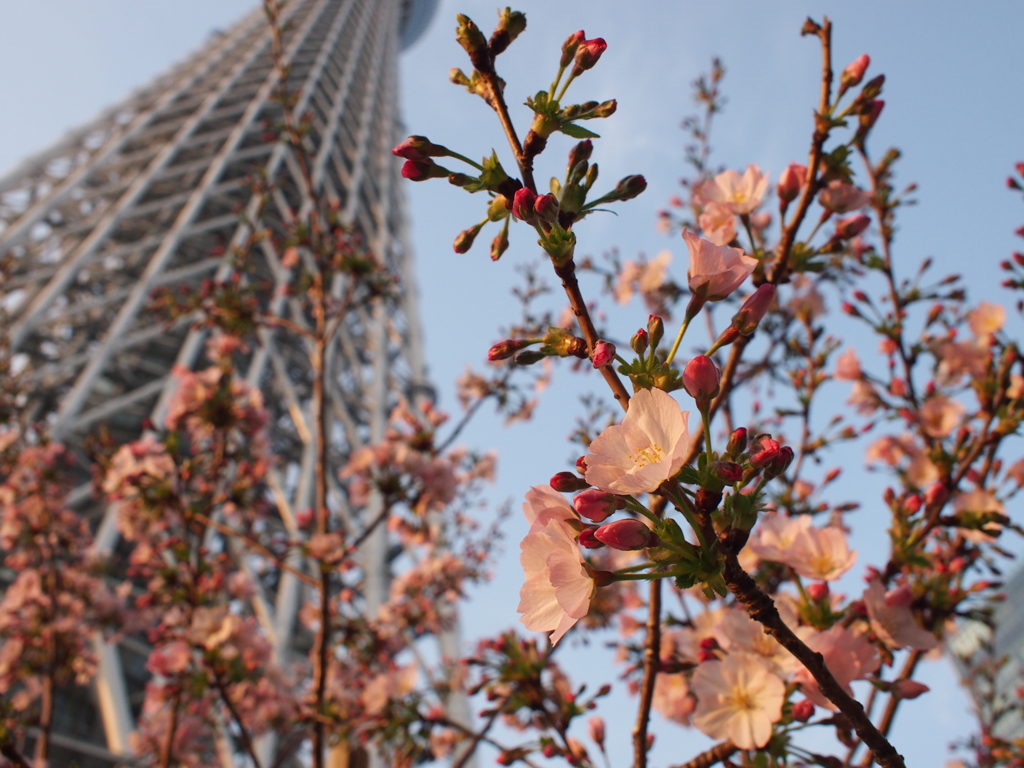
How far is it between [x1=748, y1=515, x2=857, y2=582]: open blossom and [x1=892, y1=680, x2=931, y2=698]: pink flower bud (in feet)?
0.61

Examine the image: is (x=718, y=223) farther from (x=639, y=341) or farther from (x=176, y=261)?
(x=176, y=261)

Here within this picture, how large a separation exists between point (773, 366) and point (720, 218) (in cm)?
138

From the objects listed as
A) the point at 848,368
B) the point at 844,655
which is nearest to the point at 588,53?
the point at 844,655

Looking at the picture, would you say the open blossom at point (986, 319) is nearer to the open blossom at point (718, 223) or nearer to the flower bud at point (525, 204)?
the open blossom at point (718, 223)

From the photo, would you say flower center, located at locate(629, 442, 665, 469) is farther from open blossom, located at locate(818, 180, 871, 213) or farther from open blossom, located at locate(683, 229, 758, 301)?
open blossom, located at locate(818, 180, 871, 213)

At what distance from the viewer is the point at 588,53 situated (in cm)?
102

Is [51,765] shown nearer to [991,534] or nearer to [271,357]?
[271,357]

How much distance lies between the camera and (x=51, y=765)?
20.7 ft

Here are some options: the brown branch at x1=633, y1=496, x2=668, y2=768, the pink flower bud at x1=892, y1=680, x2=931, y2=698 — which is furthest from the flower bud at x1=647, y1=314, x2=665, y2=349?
the pink flower bud at x1=892, y1=680, x2=931, y2=698

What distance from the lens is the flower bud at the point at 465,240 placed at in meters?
1.07

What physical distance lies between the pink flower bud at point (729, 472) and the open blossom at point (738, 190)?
762mm

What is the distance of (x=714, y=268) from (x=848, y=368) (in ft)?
5.53

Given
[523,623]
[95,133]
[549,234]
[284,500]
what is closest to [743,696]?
[523,623]

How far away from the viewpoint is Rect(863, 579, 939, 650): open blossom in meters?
1.08
